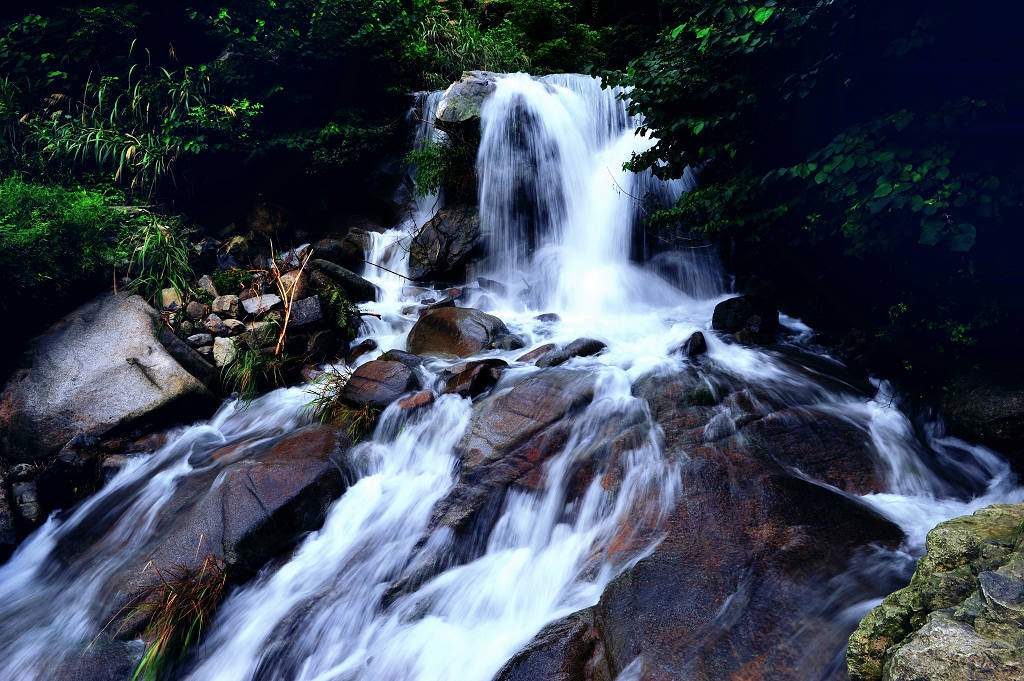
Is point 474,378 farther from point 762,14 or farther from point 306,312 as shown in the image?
point 762,14

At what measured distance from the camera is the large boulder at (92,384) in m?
5.01

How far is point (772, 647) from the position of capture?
2314 millimetres

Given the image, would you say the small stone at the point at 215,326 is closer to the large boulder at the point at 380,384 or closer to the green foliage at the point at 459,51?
the large boulder at the point at 380,384

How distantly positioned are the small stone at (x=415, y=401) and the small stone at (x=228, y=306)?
335 centimetres

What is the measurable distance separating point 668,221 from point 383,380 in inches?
164

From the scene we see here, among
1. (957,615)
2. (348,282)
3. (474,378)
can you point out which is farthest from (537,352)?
(957,615)

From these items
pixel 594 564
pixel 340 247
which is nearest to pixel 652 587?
pixel 594 564

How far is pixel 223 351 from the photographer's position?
20.4 feet

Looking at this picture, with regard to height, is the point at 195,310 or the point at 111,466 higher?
the point at 195,310

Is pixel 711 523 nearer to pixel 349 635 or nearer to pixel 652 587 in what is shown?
pixel 652 587

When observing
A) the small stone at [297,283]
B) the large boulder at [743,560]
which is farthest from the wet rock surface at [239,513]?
the small stone at [297,283]

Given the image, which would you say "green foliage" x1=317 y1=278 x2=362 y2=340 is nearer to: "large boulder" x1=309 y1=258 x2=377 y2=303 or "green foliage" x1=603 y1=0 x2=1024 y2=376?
"large boulder" x1=309 y1=258 x2=377 y2=303

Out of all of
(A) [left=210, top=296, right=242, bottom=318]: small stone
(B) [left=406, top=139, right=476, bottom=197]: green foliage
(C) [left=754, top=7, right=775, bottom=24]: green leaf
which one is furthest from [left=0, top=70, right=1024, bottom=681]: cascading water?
(B) [left=406, top=139, right=476, bottom=197]: green foliage

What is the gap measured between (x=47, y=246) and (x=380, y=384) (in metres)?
4.42
